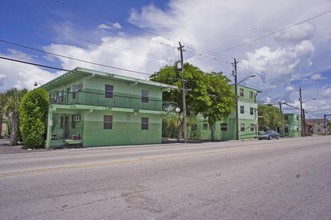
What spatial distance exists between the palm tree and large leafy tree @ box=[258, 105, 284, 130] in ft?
141

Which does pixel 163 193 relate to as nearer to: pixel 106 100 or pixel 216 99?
pixel 106 100

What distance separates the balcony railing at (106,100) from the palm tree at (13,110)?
3020 mm

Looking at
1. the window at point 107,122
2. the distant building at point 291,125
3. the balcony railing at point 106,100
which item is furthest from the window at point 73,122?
the distant building at point 291,125

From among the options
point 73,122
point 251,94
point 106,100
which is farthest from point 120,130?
point 251,94

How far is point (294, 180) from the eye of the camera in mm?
7668

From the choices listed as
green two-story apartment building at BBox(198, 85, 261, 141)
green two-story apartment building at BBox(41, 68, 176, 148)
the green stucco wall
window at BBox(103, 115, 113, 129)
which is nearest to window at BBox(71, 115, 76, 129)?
green two-story apartment building at BBox(41, 68, 176, 148)

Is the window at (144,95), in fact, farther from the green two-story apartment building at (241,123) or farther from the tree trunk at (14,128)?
the green two-story apartment building at (241,123)

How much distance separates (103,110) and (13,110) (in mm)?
8052

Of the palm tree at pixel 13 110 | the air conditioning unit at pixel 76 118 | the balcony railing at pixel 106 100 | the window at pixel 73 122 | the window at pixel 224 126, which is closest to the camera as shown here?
the balcony railing at pixel 106 100

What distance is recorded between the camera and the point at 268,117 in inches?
2088

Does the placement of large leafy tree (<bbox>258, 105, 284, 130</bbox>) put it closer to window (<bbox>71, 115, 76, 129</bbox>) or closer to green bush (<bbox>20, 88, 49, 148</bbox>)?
window (<bbox>71, 115, 76, 129</bbox>)

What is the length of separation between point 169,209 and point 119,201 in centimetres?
108

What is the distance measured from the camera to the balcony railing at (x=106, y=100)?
22.9 m

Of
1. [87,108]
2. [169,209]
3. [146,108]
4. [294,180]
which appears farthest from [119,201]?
[146,108]
